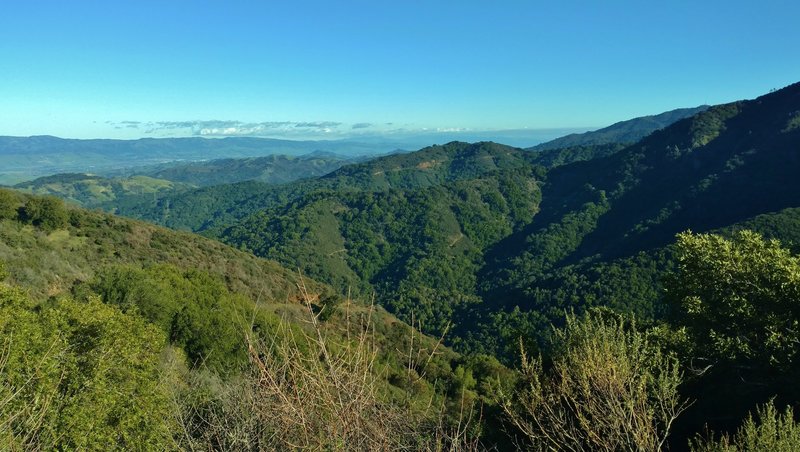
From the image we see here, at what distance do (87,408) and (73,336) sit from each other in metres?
3.91

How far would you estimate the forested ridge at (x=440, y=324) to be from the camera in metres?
5.47

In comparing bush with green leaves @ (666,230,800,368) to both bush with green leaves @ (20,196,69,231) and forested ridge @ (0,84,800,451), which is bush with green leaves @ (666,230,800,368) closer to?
forested ridge @ (0,84,800,451)

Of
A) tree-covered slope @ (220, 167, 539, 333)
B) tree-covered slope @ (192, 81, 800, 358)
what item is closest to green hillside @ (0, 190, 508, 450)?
tree-covered slope @ (192, 81, 800, 358)

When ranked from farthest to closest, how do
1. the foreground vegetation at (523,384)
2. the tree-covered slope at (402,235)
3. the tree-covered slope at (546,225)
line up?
A: the tree-covered slope at (402,235), the tree-covered slope at (546,225), the foreground vegetation at (523,384)

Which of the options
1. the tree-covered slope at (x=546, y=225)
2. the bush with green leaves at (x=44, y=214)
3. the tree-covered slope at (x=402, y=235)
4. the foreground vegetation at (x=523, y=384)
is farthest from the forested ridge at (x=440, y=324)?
the tree-covered slope at (x=402, y=235)

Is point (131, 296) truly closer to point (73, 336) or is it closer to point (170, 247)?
point (73, 336)

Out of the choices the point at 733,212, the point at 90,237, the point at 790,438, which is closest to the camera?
the point at 790,438

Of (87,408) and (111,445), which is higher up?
(87,408)

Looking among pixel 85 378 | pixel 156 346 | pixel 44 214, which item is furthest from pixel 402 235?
pixel 85 378

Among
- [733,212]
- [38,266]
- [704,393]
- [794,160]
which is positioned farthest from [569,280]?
[38,266]

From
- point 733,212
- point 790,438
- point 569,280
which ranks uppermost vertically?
point 790,438

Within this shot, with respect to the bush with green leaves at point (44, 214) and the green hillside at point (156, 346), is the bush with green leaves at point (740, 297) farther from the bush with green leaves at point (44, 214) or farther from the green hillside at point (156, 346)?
the bush with green leaves at point (44, 214)

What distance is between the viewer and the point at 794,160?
98.8 metres

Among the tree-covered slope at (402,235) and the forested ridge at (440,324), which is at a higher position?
the forested ridge at (440,324)
